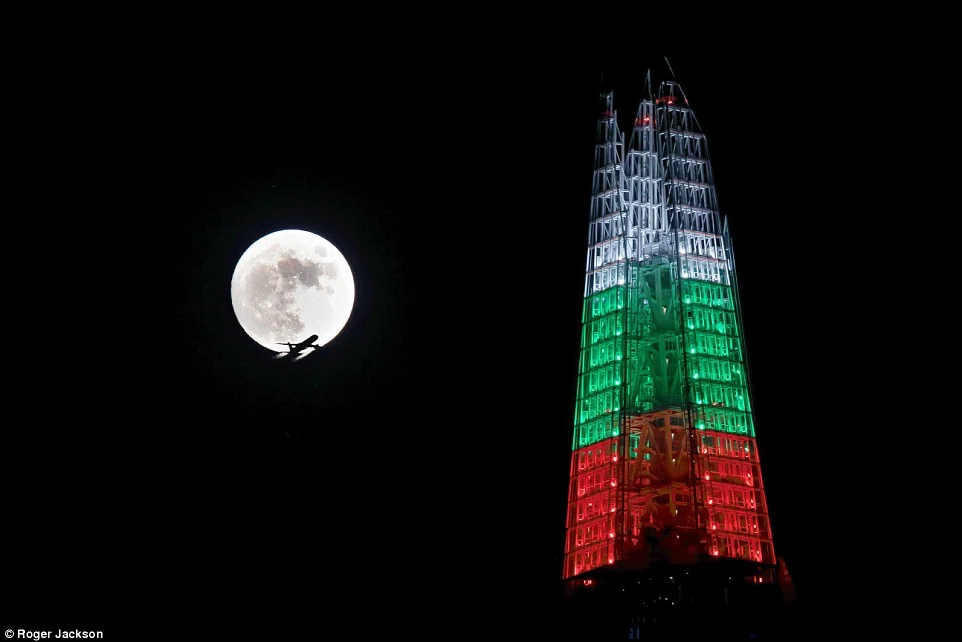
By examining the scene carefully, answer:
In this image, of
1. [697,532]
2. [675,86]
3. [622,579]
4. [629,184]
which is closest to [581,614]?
[622,579]

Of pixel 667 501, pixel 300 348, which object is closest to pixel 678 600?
pixel 667 501

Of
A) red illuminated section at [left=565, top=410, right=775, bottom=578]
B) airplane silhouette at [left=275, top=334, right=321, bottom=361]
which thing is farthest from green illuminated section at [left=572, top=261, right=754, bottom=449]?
airplane silhouette at [left=275, top=334, right=321, bottom=361]

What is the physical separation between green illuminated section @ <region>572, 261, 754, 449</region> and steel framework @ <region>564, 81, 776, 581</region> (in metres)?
0.06

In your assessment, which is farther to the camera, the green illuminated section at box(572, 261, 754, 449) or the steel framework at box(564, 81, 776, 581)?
the green illuminated section at box(572, 261, 754, 449)

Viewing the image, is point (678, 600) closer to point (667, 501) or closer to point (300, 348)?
point (667, 501)

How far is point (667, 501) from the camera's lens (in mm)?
59031

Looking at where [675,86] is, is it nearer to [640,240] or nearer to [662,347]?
[640,240]

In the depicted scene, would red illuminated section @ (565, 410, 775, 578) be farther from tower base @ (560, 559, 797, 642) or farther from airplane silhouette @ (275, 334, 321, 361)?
airplane silhouette @ (275, 334, 321, 361)

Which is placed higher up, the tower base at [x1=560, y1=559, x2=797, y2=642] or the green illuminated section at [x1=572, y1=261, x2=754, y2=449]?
the green illuminated section at [x1=572, y1=261, x2=754, y2=449]

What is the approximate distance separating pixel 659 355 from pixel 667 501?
8305 mm

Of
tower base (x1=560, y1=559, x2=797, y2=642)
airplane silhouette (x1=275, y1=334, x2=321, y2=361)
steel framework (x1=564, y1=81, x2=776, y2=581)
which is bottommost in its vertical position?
airplane silhouette (x1=275, y1=334, x2=321, y2=361)

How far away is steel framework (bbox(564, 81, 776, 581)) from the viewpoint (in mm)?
56656

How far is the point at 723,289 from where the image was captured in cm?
6150

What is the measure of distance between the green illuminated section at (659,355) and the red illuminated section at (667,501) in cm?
110
